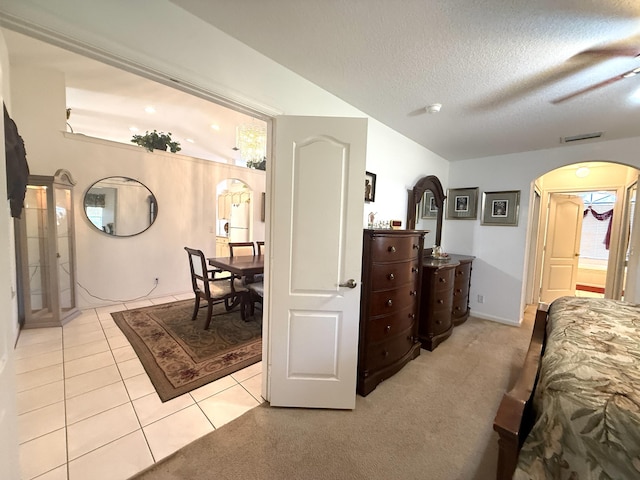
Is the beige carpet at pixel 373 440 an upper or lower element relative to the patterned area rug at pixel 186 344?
lower

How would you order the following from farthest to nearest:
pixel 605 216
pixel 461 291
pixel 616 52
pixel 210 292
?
pixel 605 216
pixel 461 291
pixel 210 292
pixel 616 52

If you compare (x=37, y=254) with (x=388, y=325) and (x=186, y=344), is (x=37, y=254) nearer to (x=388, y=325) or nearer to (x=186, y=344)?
(x=186, y=344)

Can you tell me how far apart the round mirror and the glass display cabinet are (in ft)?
1.46

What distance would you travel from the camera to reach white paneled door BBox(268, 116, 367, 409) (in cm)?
174

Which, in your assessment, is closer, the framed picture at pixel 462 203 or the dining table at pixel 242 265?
the dining table at pixel 242 265

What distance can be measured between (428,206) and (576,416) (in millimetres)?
3114

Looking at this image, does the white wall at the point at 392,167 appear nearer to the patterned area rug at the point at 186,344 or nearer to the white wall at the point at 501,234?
the white wall at the point at 501,234

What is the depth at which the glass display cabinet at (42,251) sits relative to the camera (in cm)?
287

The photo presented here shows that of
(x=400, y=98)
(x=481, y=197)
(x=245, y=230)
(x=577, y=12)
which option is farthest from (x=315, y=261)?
(x=245, y=230)

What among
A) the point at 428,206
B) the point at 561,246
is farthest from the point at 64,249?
the point at 561,246

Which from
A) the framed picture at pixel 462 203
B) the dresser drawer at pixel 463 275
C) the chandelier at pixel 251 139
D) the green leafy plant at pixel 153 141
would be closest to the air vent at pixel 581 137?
the framed picture at pixel 462 203

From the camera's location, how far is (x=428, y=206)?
3717 millimetres

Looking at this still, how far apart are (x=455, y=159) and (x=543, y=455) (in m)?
3.97

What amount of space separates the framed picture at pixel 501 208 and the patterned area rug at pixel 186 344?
3692 mm
